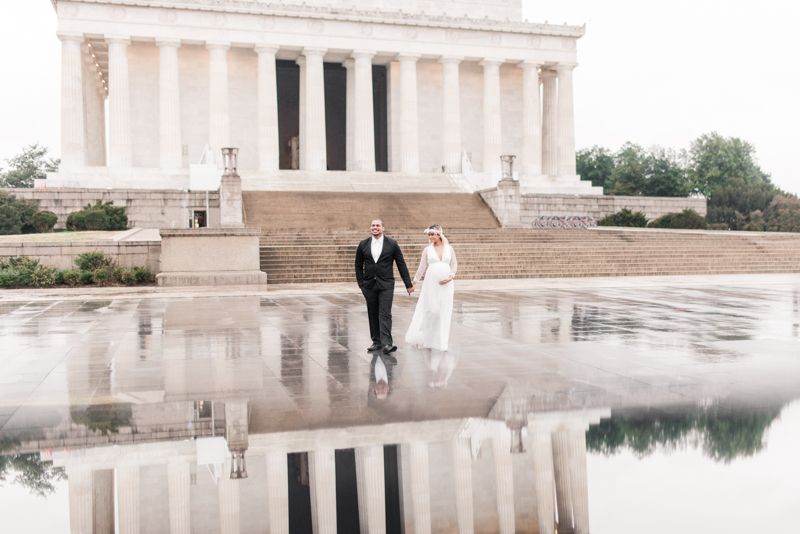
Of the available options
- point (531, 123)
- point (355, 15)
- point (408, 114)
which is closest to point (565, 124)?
point (531, 123)

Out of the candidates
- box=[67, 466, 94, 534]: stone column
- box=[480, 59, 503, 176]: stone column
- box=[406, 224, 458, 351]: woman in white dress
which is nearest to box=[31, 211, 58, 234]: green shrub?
box=[406, 224, 458, 351]: woman in white dress

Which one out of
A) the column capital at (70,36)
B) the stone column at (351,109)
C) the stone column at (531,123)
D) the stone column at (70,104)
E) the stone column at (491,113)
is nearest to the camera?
the column capital at (70,36)

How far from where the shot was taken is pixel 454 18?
5350cm

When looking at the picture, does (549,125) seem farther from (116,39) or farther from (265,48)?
(116,39)

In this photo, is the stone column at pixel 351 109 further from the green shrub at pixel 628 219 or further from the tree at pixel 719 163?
the tree at pixel 719 163

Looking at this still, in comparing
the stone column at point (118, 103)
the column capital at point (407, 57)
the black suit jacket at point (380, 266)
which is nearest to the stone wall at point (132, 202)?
the stone column at point (118, 103)

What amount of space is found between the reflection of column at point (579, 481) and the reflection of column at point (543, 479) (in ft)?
0.46

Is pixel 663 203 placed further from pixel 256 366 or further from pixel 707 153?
pixel 707 153

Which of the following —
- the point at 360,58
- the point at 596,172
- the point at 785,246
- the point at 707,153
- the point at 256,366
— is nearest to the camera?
the point at 256,366

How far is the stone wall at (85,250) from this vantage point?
23.9 metres

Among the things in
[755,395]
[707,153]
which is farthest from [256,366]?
[707,153]

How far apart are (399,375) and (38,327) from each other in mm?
8172

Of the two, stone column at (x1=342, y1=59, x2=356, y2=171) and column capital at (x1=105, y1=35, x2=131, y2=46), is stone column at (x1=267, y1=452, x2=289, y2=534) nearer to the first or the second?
stone column at (x1=342, y1=59, x2=356, y2=171)

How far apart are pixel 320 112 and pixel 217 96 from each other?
7.18m
